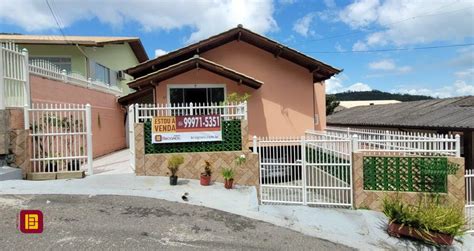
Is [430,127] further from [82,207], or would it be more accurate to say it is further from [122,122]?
[122,122]

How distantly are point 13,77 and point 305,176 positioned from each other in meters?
8.04

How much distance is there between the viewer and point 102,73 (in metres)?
20.3

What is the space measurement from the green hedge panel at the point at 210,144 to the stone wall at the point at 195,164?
4.7 inches

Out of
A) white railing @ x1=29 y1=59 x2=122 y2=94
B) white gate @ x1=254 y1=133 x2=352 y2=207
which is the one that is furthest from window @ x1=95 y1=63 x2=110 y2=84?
white gate @ x1=254 y1=133 x2=352 y2=207

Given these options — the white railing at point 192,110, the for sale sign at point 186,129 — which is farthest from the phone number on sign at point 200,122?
the white railing at point 192,110

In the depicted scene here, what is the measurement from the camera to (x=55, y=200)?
666cm

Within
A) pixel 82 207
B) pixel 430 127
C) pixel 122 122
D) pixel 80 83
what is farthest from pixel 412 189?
pixel 122 122

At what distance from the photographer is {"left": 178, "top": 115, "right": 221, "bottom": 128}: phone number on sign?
30.4ft

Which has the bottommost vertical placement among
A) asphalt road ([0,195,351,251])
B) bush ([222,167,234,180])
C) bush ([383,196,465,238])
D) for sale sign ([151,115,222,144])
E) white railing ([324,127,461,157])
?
bush ([383,196,465,238])

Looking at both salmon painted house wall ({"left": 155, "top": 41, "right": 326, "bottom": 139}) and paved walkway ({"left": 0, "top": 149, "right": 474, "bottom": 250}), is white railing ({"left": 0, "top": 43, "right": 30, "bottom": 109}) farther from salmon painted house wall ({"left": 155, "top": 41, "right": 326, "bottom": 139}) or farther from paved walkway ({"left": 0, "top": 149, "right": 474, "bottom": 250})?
salmon painted house wall ({"left": 155, "top": 41, "right": 326, "bottom": 139})

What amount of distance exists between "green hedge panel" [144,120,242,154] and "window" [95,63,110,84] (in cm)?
1185

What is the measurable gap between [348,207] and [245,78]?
589 cm

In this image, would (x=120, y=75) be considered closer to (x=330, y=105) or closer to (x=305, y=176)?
(x=305, y=176)

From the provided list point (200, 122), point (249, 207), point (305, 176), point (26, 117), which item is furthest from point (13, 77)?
point (305, 176)
